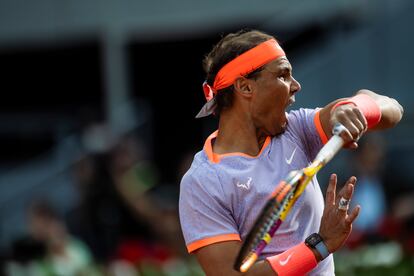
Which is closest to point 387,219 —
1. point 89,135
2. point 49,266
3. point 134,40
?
point 49,266

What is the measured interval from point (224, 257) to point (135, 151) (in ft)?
24.6

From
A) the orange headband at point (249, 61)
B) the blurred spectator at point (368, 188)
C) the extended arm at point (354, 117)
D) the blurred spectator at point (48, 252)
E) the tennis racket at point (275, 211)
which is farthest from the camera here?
the blurred spectator at point (368, 188)

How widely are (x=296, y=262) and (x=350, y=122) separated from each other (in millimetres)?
647

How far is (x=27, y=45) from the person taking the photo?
16938 millimetres

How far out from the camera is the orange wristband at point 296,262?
15.4ft

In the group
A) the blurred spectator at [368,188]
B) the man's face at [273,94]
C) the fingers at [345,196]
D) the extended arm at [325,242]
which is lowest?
the blurred spectator at [368,188]

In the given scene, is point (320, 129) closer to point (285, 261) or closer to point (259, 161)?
point (259, 161)

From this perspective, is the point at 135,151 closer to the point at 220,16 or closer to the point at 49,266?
the point at 49,266

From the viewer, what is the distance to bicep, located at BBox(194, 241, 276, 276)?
4.73 metres

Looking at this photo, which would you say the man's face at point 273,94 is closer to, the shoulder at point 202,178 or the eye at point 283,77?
the eye at point 283,77

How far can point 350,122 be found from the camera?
466cm

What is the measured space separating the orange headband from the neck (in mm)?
177

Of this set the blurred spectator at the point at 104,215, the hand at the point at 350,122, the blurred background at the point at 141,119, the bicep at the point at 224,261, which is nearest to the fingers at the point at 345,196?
the hand at the point at 350,122

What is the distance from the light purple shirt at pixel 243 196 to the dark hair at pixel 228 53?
0.87 ft
